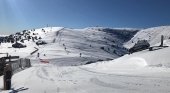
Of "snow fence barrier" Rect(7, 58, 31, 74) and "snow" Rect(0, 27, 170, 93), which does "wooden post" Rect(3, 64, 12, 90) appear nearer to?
"snow" Rect(0, 27, 170, 93)

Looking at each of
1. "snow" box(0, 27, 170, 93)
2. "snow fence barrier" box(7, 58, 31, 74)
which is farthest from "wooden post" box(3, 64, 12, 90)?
"snow fence barrier" box(7, 58, 31, 74)

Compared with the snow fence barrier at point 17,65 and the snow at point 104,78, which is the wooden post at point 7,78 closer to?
the snow at point 104,78

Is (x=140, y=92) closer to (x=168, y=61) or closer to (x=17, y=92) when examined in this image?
(x=17, y=92)

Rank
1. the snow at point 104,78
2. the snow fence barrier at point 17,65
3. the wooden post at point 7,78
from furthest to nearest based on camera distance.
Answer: the snow fence barrier at point 17,65
the wooden post at point 7,78
the snow at point 104,78

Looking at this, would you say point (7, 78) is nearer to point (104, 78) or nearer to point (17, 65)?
point (104, 78)

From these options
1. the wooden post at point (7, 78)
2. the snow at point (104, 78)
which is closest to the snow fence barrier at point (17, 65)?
the snow at point (104, 78)

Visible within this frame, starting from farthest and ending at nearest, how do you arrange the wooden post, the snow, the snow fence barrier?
the snow fence barrier
the wooden post
the snow

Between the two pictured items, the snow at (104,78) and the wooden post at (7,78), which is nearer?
the snow at (104,78)

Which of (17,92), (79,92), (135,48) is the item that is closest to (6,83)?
(17,92)

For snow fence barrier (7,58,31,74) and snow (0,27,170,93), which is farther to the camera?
snow fence barrier (7,58,31,74)

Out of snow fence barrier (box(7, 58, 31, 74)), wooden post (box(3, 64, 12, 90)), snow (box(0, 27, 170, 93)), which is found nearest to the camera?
snow (box(0, 27, 170, 93))

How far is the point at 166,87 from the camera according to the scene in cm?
991

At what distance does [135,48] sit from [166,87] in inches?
1676

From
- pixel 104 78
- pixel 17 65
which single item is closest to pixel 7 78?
pixel 104 78
